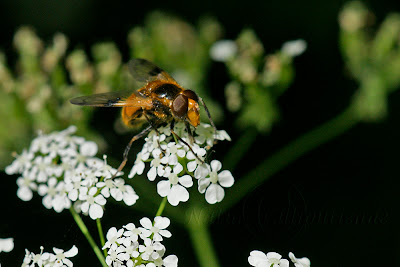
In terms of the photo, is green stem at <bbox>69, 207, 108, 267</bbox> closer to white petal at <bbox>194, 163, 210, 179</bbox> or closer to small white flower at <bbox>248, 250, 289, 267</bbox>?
white petal at <bbox>194, 163, 210, 179</bbox>

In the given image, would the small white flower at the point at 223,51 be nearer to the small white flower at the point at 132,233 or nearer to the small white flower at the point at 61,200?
the small white flower at the point at 61,200

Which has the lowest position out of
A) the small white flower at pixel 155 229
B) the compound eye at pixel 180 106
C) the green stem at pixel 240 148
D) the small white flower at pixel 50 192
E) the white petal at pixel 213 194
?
the small white flower at pixel 155 229

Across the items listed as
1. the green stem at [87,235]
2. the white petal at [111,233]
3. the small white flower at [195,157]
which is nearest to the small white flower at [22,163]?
the green stem at [87,235]

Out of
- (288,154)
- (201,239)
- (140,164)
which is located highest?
(288,154)

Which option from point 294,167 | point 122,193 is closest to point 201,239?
point 122,193

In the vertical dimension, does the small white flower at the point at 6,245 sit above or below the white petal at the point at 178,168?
below

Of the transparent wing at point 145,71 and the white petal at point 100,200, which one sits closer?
the white petal at point 100,200

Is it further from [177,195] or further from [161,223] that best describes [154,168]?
[161,223]
